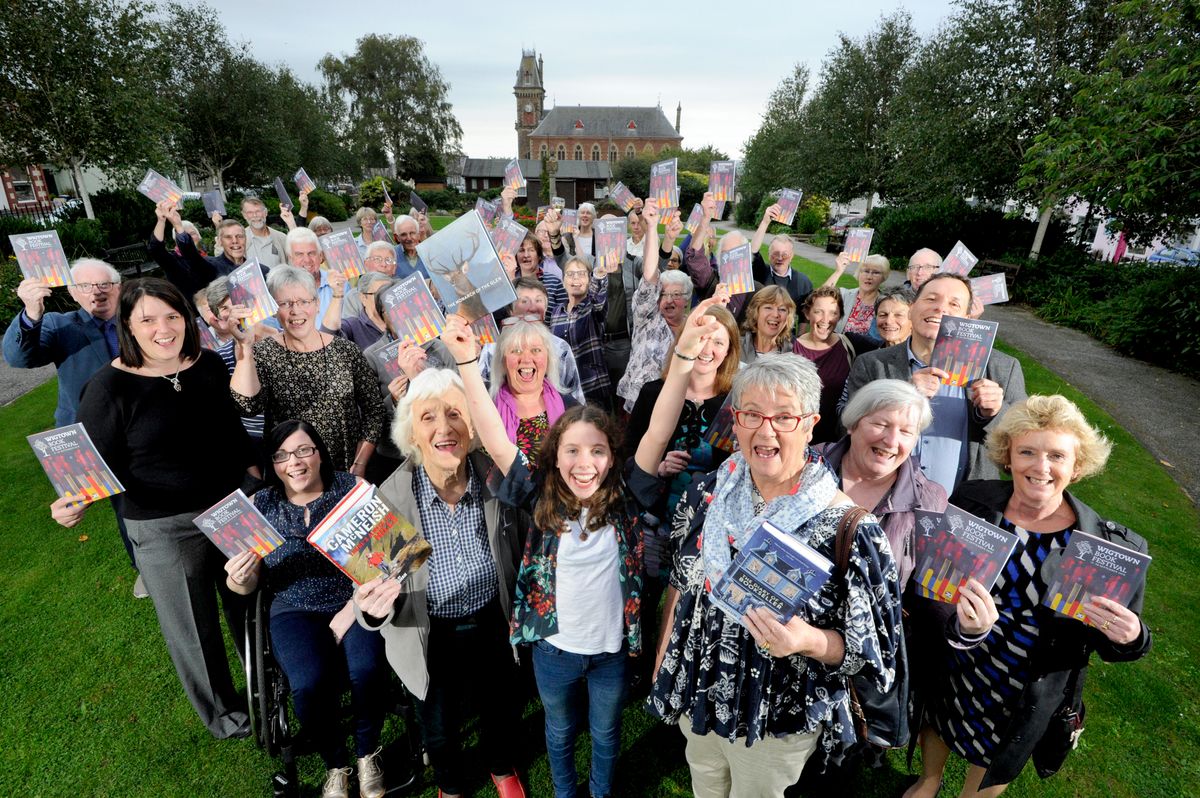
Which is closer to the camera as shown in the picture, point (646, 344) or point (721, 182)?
point (646, 344)

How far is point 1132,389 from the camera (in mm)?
9016

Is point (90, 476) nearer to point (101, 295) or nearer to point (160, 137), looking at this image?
point (101, 295)

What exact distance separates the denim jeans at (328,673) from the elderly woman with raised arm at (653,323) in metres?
2.56

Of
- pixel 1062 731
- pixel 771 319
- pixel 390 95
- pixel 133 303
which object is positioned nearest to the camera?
pixel 1062 731

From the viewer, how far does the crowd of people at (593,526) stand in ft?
6.85

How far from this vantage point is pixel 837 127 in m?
28.5

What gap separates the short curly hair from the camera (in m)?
2.32

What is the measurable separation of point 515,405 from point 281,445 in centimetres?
125

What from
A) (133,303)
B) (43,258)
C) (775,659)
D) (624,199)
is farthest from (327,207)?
(775,659)

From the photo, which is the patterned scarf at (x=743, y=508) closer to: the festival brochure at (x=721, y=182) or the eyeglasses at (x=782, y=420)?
the eyeglasses at (x=782, y=420)

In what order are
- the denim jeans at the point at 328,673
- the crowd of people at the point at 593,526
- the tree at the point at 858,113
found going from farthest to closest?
the tree at the point at 858,113
the denim jeans at the point at 328,673
the crowd of people at the point at 593,526

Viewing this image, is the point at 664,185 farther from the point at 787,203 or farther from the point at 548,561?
the point at 548,561

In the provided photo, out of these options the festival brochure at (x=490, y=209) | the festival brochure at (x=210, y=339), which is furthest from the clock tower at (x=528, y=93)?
the festival brochure at (x=210, y=339)

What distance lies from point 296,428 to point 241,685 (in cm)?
211
